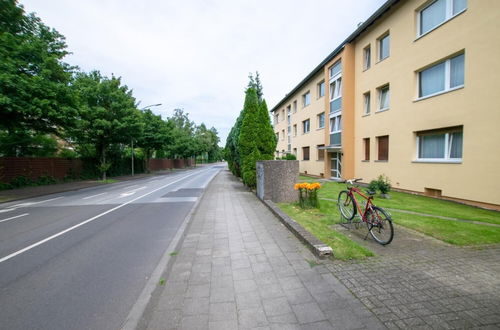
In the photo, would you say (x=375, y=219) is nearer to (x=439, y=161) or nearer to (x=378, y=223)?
(x=378, y=223)

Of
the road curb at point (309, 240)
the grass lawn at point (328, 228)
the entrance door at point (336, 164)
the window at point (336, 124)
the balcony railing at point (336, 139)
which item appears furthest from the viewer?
the entrance door at point (336, 164)

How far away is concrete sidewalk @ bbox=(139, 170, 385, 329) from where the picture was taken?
7.88 feet

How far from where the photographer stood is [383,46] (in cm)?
1371

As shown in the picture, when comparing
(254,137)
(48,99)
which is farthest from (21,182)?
(254,137)

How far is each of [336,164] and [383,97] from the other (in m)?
6.16

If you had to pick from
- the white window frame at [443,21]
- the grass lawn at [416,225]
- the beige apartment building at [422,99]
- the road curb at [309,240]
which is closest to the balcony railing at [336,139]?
the beige apartment building at [422,99]

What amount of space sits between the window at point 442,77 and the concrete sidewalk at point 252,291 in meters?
9.97

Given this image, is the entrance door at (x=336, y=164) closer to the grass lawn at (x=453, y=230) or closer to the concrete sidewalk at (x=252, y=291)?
the grass lawn at (x=453, y=230)

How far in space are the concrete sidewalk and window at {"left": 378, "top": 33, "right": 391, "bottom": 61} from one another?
13.7m

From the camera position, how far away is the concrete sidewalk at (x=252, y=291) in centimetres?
240

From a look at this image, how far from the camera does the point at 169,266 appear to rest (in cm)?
378

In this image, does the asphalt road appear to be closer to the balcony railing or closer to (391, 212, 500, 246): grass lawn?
(391, 212, 500, 246): grass lawn

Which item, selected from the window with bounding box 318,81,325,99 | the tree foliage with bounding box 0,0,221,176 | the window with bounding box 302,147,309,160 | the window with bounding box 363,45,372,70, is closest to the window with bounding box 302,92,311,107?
the window with bounding box 318,81,325,99

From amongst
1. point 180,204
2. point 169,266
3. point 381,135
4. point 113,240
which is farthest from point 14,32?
point 381,135
